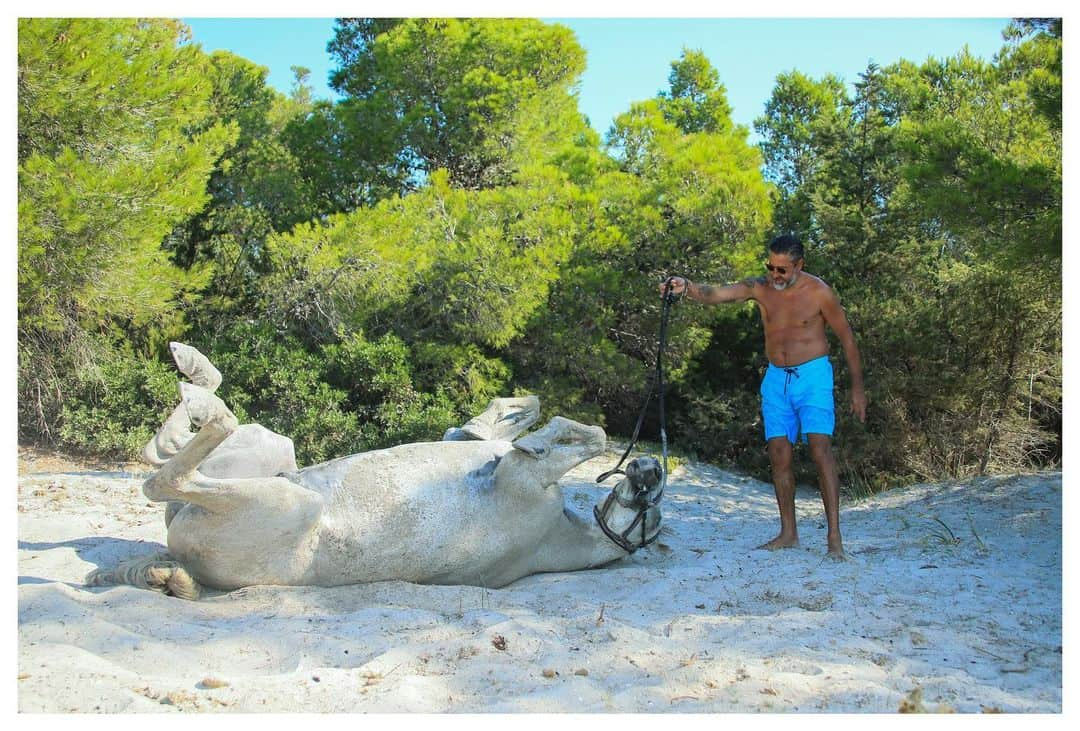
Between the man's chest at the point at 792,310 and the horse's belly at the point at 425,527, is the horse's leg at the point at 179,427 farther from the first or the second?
the man's chest at the point at 792,310

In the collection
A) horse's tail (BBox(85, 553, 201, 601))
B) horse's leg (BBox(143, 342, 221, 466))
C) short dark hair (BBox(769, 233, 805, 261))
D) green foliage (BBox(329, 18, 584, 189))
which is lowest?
horse's tail (BBox(85, 553, 201, 601))

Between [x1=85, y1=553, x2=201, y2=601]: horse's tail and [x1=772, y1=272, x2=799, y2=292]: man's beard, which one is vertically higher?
[x1=772, y1=272, x2=799, y2=292]: man's beard

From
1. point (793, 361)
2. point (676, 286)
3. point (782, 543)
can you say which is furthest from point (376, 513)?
point (793, 361)

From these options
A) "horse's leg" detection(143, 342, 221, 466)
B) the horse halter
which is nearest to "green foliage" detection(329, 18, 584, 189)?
the horse halter

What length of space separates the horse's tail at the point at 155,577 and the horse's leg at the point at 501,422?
1.38 m

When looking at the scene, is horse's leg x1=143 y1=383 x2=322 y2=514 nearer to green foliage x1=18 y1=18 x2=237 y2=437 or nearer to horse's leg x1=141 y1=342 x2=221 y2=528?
horse's leg x1=141 y1=342 x2=221 y2=528

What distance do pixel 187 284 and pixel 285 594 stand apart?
19.3 ft

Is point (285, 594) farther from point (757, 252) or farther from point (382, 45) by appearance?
point (382, 45)

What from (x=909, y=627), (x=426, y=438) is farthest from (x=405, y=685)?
(x=426, y=438)

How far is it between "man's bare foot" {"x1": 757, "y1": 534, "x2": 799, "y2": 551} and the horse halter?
86cm

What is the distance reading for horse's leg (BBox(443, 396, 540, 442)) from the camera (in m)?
4.50

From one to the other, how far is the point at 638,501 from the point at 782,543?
1.14 metres

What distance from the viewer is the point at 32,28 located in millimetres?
6730

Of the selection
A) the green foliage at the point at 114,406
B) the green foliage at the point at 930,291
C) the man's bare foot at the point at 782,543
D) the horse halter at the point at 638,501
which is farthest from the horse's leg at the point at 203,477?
the green foliage at the point at 930,291
